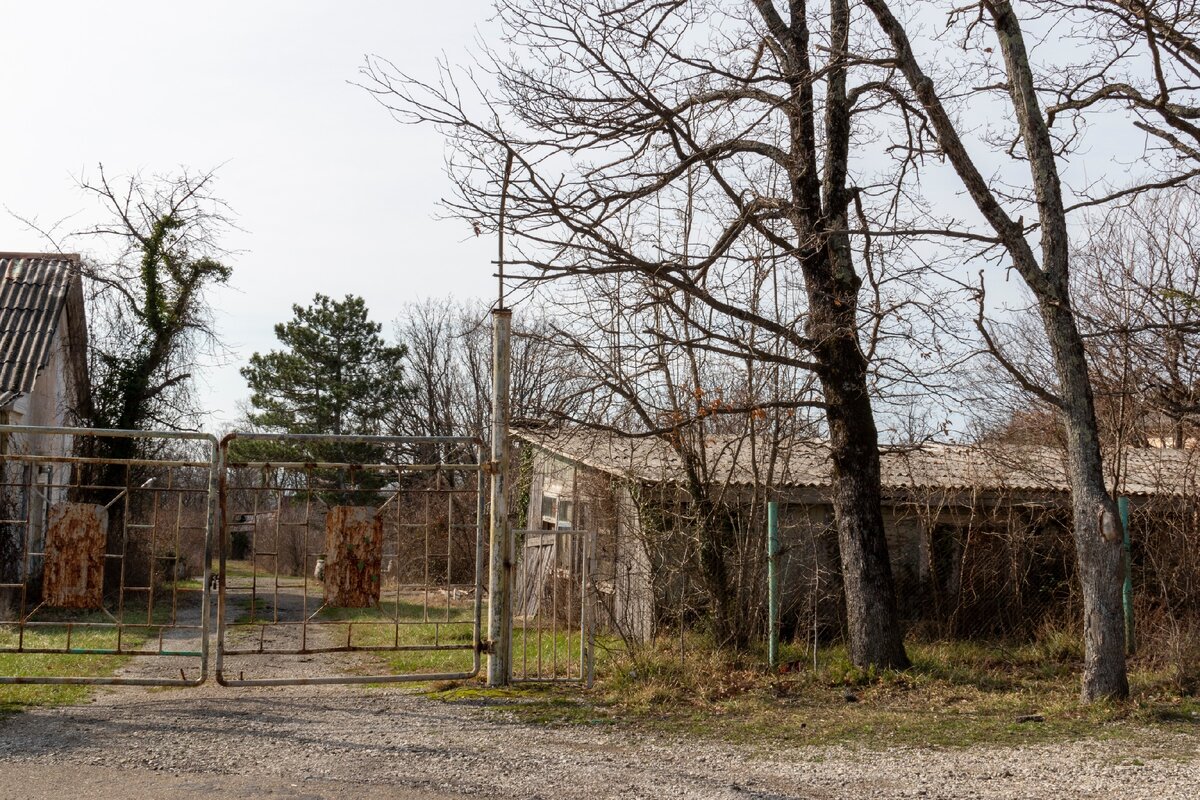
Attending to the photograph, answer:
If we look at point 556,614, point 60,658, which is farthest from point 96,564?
point 556,614

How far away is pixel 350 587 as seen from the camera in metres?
9.84

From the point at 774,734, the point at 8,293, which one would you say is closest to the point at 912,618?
the point at 774,734

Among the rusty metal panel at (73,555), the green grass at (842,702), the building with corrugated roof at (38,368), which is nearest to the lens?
the green grass at (842,702)

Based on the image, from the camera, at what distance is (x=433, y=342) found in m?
45.4

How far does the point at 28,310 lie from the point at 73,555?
10.7 m

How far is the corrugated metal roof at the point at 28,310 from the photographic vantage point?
1695 centimetres

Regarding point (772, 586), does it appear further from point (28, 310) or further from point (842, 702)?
point (28, 310)

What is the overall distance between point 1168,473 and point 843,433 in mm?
5737

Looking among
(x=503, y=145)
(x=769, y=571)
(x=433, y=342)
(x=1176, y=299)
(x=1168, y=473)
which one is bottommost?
(x=769, y=571)

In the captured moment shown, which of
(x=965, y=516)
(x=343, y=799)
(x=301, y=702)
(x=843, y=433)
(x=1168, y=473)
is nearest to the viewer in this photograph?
(x=343, y=799)

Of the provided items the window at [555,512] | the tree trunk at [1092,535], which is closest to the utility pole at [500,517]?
the tree trunk at [1092,535]

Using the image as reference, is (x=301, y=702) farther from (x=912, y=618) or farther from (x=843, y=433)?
(x=912, y=618)

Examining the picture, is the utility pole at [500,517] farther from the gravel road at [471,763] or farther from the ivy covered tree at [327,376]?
the ivy covered tree at [327,376]

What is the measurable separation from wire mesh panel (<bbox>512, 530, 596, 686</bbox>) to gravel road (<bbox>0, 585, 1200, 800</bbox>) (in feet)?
4.64
